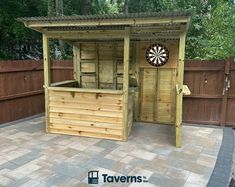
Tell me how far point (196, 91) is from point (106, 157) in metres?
3.05

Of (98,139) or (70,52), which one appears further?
(70,52)

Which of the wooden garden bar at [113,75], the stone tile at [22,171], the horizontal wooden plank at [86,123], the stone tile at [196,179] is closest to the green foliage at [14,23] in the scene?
the wooden garden bar at [113,75]

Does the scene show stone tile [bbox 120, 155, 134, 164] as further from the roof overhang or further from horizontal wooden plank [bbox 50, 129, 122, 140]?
the roof overhang

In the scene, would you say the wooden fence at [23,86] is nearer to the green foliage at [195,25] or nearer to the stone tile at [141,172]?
the green foliage at [195,25]

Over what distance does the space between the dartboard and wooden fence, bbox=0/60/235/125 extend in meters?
0.57

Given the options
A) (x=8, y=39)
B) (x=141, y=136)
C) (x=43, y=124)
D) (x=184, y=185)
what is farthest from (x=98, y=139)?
(x=8, y=39)

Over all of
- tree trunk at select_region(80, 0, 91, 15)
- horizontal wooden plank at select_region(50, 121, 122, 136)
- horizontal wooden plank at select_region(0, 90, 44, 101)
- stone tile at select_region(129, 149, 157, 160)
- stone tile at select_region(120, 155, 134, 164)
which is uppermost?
tree trunk at select_region(80, 0, 91, 15)

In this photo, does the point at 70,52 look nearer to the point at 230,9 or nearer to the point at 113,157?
the point at 230,9

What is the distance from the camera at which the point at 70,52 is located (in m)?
9.95

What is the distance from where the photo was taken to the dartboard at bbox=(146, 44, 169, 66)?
18.1 feet

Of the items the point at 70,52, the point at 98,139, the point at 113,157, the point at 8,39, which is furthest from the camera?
the point at 70,52

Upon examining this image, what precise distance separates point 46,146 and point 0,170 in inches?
39.1

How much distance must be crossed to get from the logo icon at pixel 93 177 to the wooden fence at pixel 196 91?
10.8ft

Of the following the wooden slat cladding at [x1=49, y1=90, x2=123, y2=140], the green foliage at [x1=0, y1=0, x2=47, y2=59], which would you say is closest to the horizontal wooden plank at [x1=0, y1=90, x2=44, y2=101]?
the wooden slat cladding at [x1=49, y1=90, x2=123, y2=140]
